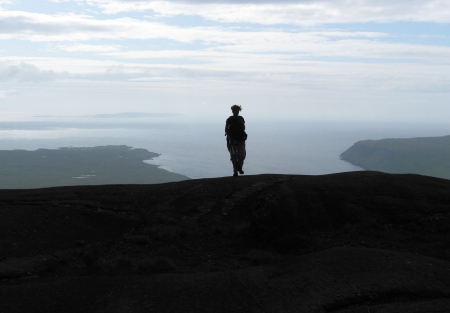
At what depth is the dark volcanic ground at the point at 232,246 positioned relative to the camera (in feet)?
21.9

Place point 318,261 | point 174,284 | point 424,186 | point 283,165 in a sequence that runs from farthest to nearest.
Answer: point 283,165, point 424,186, point 318,261, point 174,284

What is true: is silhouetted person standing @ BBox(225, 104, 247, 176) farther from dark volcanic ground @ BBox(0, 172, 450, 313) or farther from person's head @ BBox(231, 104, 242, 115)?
dark volcanic ground @ BBox(0, 172, 450, 313)

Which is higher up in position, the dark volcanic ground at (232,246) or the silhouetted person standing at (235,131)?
the silhouetted person standing at (235,131)

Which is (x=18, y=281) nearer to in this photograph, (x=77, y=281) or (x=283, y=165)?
(x=77, y=281)

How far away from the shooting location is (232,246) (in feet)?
33.7

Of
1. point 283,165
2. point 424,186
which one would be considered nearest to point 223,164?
point 283,165

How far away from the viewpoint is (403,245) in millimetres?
10305

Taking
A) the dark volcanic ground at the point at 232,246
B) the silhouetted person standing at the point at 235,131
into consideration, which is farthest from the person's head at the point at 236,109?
the dark volcanic ground at the point at 232,246

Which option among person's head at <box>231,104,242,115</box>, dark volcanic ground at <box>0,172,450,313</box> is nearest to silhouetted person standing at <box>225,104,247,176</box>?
person's head at <box>231,104,242,115</box>

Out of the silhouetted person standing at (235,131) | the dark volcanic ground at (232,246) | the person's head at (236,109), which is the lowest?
the dark volcanic ground at (232,246)

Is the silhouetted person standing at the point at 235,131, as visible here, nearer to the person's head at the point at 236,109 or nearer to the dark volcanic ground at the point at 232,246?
the person's head at the point at 236,109

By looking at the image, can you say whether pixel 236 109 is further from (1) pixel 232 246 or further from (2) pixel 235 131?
(1) pixel 232 246

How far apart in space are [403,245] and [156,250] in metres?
5.79

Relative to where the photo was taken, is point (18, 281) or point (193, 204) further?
point (193, 204)
